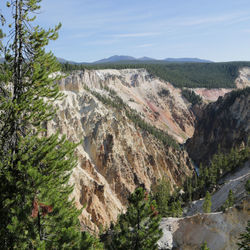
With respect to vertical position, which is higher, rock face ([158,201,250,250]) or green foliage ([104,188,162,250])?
green foliage ([104,188,162,250])

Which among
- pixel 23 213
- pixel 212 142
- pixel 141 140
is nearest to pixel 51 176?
pixel 23 213

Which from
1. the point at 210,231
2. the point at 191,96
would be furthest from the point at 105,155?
the point at 191,96

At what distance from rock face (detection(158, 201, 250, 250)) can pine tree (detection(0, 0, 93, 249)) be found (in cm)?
1409

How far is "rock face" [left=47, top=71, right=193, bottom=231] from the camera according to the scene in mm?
48469

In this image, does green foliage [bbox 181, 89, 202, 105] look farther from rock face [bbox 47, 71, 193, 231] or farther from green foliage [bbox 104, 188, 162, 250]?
green foliage [bbox 104, 188, 162, 250]

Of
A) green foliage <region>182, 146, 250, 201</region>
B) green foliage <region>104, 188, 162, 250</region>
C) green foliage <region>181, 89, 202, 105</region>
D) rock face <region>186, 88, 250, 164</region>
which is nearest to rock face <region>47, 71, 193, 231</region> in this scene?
green foliage <region>182, 146, 250, 201</region>

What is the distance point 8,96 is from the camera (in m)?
8.69

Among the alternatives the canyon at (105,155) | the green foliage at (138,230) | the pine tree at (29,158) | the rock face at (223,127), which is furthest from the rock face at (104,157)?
the pine tree at (29,158)

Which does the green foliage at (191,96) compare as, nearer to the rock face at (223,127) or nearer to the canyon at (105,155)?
the rock face at (223,127)

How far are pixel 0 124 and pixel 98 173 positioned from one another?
48.5 m

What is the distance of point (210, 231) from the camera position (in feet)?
68.6

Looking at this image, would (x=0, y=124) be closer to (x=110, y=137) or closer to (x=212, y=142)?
(x=110, y=137)

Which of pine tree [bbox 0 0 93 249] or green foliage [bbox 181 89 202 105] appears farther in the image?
green foliage [bbox 181 89 202 105]

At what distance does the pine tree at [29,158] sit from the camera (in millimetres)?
8008
